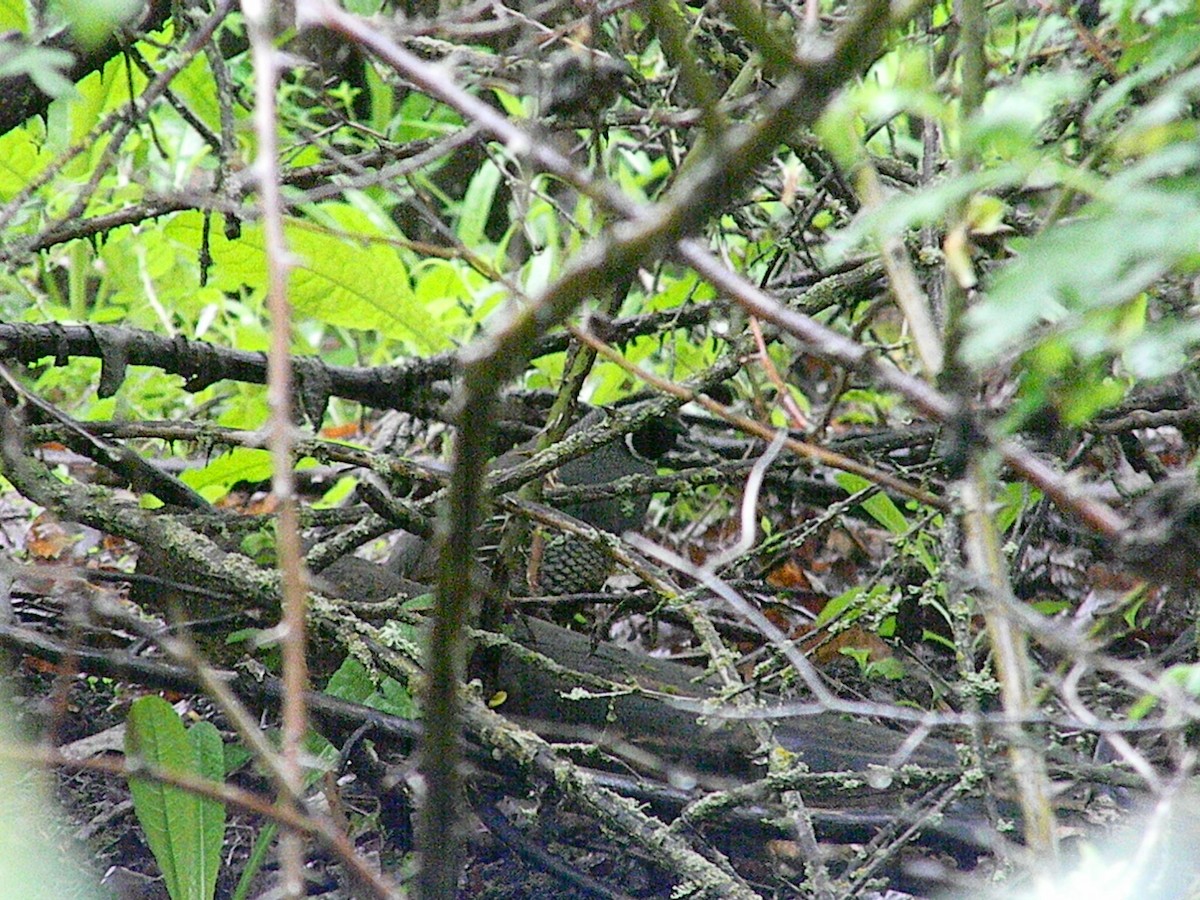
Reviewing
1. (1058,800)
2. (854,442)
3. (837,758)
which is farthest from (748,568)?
(1058,800)

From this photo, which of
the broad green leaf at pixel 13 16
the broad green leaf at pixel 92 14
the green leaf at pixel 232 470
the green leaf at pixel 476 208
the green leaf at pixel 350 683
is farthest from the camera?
the green leaf at pixel 476 208

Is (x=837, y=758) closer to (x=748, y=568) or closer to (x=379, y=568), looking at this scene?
(x=748, y=568)

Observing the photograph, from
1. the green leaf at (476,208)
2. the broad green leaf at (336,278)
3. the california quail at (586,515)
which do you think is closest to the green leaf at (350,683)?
the california quail at (586,515)

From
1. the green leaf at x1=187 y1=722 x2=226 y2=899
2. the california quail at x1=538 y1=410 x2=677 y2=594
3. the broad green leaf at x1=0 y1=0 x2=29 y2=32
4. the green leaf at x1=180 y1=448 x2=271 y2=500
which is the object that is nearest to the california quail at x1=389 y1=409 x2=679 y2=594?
the california quail at x1=538 y1=410 x2=677 y2=594

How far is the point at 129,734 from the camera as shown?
4.58ft

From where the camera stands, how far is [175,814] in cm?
142

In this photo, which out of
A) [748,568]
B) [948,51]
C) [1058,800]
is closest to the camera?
[1058,800]

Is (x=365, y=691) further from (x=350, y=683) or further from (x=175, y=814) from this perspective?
(x=175, y=814)

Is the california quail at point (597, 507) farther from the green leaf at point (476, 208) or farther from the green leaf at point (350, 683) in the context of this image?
the green leaf at point (476, 208)

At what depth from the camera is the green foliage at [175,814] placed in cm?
141

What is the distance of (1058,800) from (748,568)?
0.73 m

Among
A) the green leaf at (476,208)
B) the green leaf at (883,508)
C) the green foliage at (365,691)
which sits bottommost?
the green foliage at (365,691)

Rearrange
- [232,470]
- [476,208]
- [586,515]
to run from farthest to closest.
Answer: [476,208] → [586,515] → [232,470]

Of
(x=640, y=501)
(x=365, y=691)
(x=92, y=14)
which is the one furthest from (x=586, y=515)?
(x=92, y=14)
